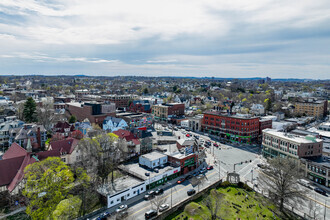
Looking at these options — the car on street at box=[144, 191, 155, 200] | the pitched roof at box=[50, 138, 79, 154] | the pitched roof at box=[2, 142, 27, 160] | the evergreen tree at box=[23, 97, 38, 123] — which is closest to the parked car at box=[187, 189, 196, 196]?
the car on street at box=[144, 191, 155, 200]

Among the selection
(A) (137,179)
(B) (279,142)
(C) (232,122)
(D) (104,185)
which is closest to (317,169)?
(B) (279,142)

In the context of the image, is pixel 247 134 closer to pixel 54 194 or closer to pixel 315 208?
pixel 315 208

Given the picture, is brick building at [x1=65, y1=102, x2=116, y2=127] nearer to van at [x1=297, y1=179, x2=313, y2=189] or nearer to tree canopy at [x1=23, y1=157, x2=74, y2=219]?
tree canopy at [x1=23, y1=157, x2=74, y2=219]

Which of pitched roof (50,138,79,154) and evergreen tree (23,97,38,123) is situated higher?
evergreen tree (23,97,38,123)

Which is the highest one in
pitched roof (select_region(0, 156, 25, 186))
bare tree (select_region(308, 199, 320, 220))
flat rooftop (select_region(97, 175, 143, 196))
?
pitched roof (select_region(0, 156, 25, 186))

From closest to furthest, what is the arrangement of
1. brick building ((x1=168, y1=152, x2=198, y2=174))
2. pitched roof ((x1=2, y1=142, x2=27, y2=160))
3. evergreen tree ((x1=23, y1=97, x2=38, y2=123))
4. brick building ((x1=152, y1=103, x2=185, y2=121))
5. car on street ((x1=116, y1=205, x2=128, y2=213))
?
1. car on street ((x1=116, y1=205, x2=128, y2=213))
2. pitched roof ((x1=2, y1=142, x2=27, y2=160))
3. brick building ((x1=168, y1=152, x2=198, y2=174))
4. evergreen tree ((x1=23, y1=97, x2=38, y2=123))
5. brick building ((x1=152, y1=103, x2=185, y2=121))

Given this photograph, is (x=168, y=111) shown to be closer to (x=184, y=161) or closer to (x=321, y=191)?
(x=184, y=161)
